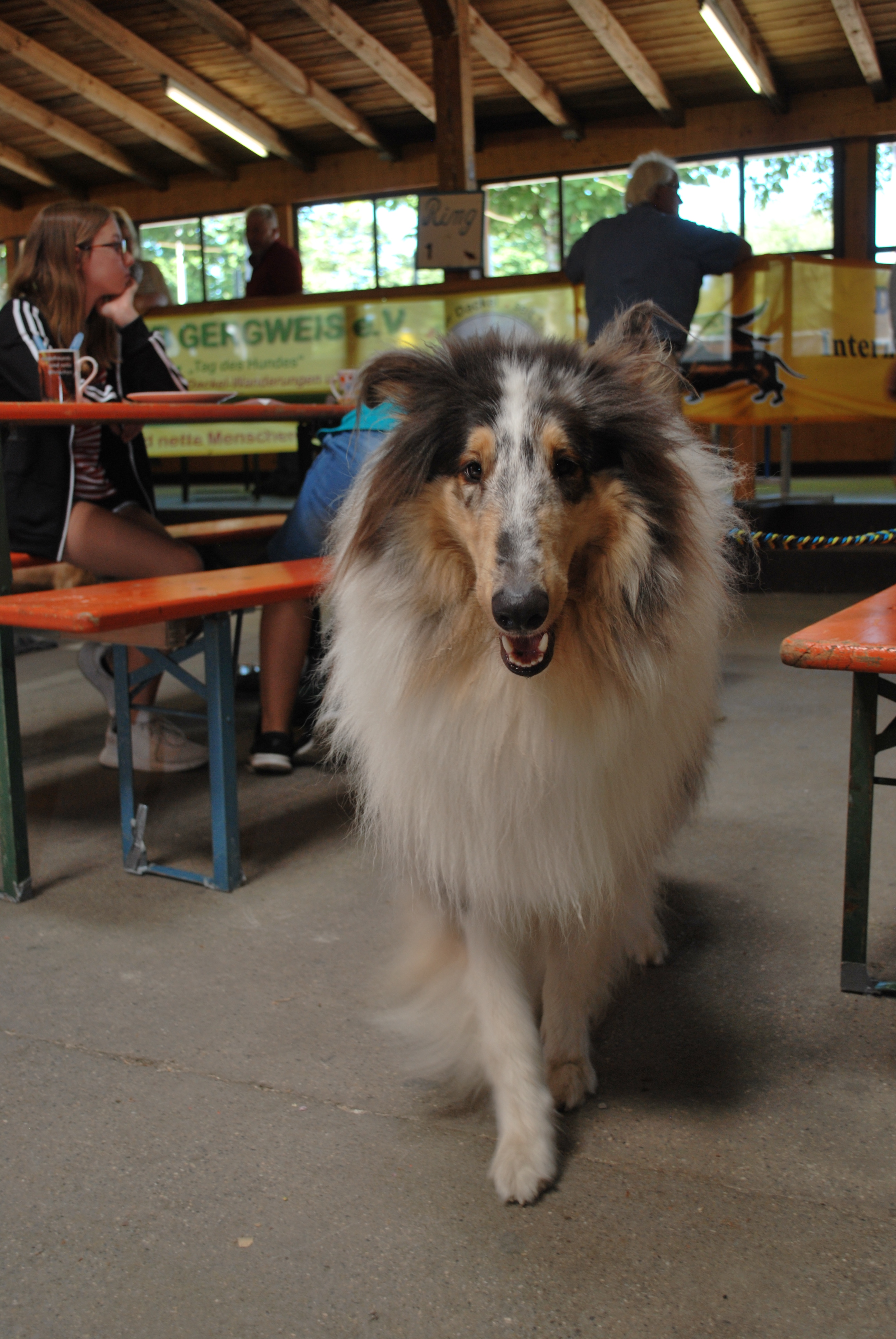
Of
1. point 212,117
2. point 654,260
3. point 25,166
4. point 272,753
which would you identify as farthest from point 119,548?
point 25,166

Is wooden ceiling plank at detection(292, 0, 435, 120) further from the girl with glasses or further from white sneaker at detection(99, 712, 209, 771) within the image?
white sneaker at detection(99, 712, 209, 771)

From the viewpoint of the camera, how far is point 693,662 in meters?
1.74

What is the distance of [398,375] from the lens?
68.4 inches

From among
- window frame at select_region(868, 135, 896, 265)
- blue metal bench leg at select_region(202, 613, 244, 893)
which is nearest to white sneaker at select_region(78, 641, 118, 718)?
blue metal bench leg at select_region(202, 613, 244, 893)

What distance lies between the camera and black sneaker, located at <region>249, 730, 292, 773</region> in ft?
11.6

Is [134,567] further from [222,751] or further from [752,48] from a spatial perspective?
[752,48]

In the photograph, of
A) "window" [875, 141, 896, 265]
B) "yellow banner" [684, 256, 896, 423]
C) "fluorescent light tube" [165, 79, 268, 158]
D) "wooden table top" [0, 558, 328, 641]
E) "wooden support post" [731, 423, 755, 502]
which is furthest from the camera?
"window" [875, 141, 896, 265]

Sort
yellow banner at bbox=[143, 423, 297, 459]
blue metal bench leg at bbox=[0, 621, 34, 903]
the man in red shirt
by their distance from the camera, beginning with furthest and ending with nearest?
the man in red shirt < yellow banner at bbox=[143, 423, 297, 459] < blue metal bench leg at bbox=[0, 621, 34, 903]

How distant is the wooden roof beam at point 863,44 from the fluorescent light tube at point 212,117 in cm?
614

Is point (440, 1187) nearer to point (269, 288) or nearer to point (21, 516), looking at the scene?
point (21, 516)

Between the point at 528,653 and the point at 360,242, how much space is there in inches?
513

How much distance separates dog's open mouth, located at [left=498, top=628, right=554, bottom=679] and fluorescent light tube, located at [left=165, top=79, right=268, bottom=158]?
37.1 feet

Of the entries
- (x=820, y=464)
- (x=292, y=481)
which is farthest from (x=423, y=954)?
(x=820, y=464)

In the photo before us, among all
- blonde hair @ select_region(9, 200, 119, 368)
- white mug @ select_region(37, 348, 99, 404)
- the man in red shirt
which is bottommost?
white mug @ select_region(37, 348, 99, 404)
